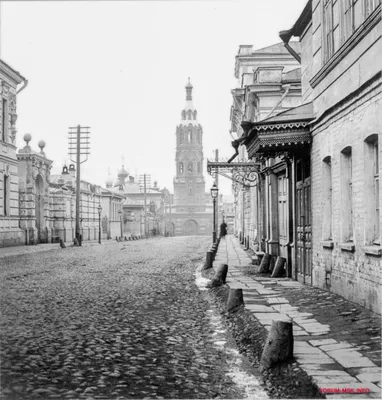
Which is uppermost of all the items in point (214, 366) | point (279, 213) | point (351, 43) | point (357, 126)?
point (351, 43)

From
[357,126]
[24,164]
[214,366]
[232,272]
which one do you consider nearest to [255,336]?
[214,366]

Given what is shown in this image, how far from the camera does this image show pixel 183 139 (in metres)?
117

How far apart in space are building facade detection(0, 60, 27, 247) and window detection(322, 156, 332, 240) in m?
24.2

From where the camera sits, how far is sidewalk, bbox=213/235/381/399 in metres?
5.19

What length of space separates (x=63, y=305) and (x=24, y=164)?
100 feet

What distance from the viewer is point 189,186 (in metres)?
120

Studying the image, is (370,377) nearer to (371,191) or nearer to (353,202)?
(371,191)

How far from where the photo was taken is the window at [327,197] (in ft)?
36.9

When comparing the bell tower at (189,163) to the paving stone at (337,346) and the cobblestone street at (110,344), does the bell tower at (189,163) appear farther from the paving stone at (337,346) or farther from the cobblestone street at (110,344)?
the paving stone at (337,346)

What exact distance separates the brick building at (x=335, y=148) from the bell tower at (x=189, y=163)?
103m

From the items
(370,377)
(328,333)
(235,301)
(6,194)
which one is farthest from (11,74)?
(370,377)

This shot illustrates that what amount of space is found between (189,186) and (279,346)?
11383 centimetres

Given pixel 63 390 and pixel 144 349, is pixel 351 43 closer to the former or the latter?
pixel 144 349

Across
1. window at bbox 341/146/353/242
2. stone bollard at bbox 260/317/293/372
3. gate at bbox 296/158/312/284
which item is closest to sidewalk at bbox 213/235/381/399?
stone bollard at bbox 260/317/293/372
